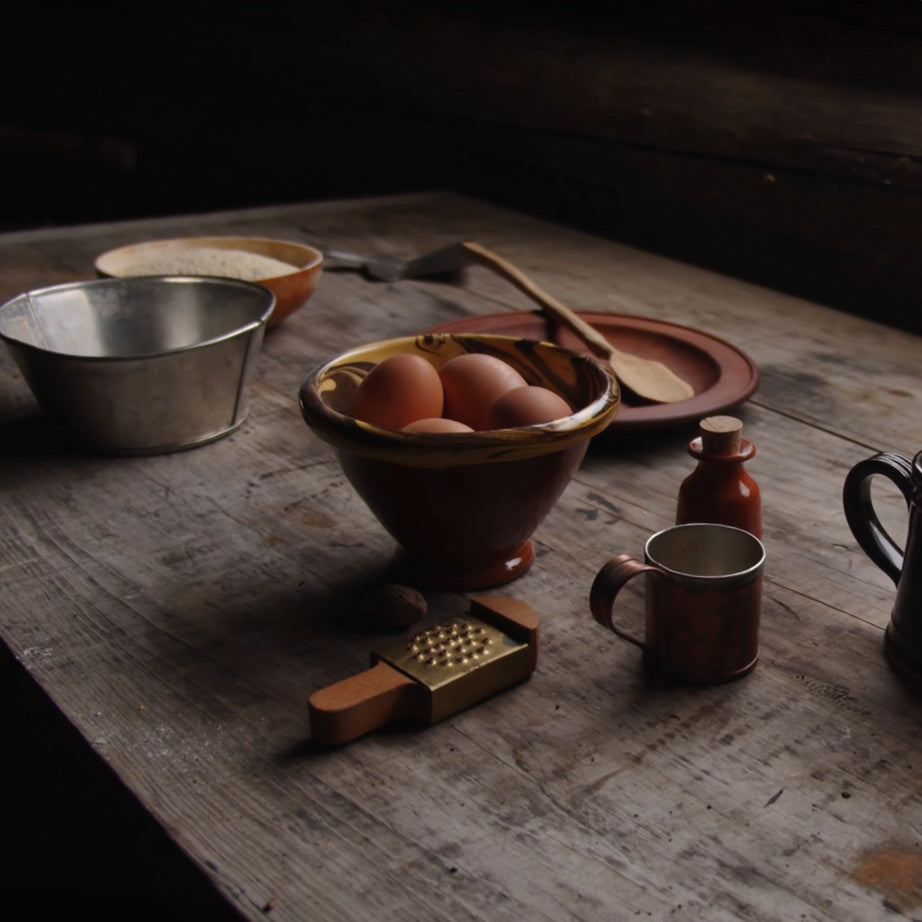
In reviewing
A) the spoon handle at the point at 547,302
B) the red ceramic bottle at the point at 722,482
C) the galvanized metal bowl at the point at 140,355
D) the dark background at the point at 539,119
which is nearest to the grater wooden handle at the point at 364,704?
the red ceramic bottle at the point at 722,482

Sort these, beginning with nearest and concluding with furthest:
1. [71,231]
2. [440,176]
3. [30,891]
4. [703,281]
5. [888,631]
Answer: [888,631]
[30,891]
[703,281]
[71,231]
[440,176]

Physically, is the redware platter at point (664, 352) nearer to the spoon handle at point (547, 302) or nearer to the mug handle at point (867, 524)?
the spoon handle at point (547, 302)

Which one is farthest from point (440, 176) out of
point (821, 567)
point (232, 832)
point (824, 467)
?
point (232, 832)

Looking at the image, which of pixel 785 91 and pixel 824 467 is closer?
pixel 824 467

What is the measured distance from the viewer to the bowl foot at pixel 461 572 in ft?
2.55

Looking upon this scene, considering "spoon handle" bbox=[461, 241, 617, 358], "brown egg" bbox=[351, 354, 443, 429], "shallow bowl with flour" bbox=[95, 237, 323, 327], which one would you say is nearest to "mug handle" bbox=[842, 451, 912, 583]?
"brown egg" bbox=[351, 354, 443, 429]

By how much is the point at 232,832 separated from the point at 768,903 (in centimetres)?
26

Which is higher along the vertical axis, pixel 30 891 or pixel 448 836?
pixel 448 836

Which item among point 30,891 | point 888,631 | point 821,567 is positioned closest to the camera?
point 888,631

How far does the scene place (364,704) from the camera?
62cm

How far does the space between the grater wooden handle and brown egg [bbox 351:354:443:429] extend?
0.18 meters

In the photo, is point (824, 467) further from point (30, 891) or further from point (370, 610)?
point (30, 891)

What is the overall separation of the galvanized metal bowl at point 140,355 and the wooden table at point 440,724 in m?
0.03

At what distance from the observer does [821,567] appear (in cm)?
82
